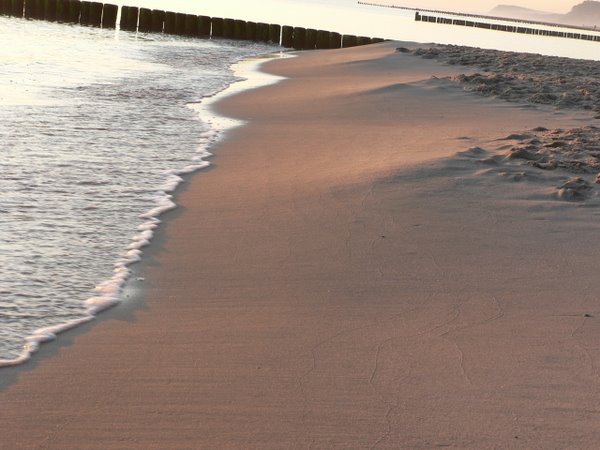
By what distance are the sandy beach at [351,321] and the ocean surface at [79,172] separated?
9.1 inches

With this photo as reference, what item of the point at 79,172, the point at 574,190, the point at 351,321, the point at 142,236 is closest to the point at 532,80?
the point at 574,190

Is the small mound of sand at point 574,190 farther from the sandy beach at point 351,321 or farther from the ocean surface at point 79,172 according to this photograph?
the ocean surface at point 79,172

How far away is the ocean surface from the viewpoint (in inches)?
178

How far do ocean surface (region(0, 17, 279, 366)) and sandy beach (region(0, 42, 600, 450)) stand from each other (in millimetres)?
230

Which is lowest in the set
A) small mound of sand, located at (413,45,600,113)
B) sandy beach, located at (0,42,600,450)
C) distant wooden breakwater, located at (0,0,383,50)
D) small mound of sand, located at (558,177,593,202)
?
sandy beach, located at (0,42,600,450)

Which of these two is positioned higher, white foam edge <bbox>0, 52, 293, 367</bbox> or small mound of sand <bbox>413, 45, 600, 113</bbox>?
small mound of sand <bbox>413, 45, 600, 113</bbox>

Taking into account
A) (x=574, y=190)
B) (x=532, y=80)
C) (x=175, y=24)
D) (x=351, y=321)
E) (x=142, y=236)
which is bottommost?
(x=351, y=321)

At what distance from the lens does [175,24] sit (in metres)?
30.6

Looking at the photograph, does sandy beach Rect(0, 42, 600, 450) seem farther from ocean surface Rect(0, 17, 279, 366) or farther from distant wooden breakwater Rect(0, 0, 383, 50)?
distant wooden breakwater Rect(0, 0, 383, 50)

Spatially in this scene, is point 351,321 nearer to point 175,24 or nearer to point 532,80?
point 532,80

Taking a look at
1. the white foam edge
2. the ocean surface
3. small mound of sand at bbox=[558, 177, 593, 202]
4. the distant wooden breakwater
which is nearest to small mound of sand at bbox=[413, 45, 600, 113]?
the white foam edge

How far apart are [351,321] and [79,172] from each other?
11.7 ft

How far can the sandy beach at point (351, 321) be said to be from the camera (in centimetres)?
324

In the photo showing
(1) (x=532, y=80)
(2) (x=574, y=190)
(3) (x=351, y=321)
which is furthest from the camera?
(1) (x=532, y=80)
